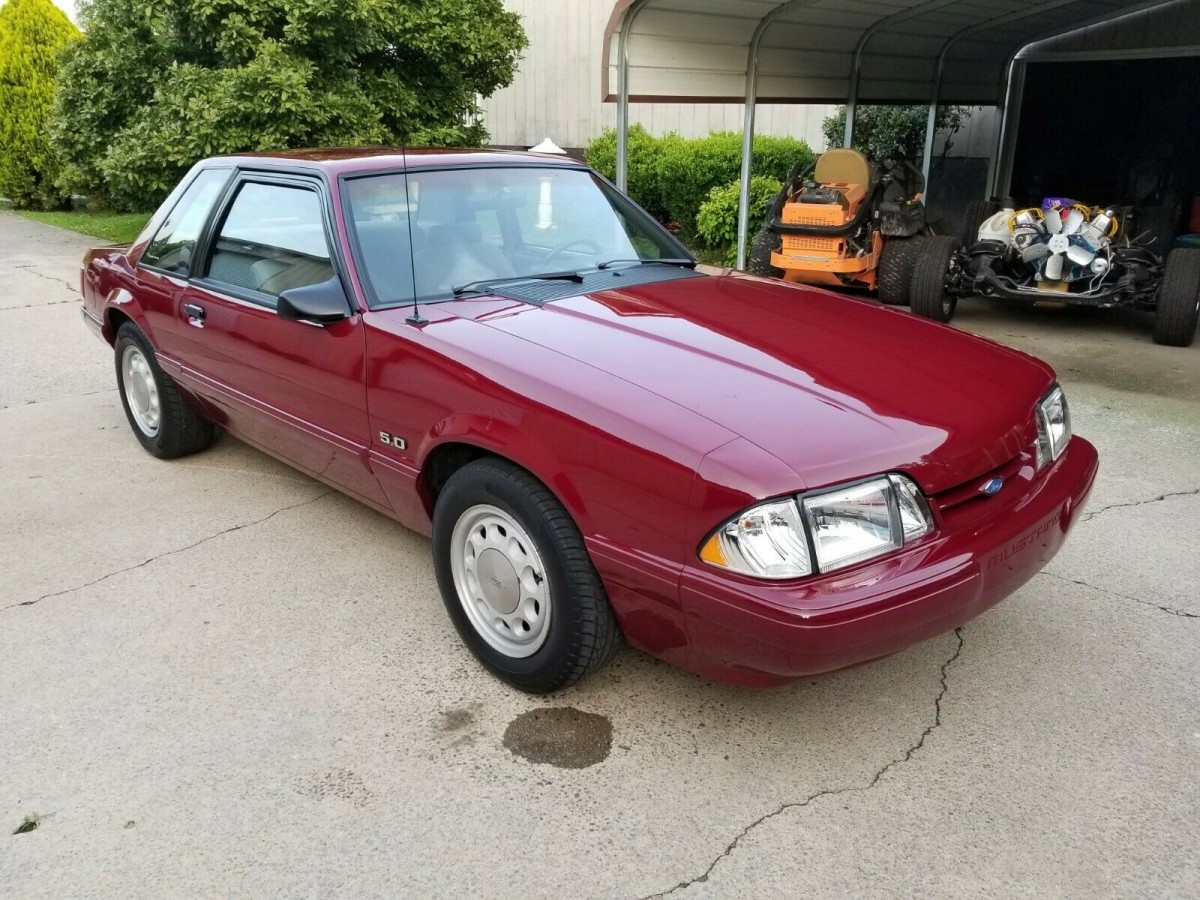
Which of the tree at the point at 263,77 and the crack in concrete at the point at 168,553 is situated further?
the tree at the point at 263,77

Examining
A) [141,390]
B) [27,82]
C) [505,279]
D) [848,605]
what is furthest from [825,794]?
[27,82]

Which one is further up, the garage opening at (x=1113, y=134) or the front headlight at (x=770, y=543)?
the garage opening at (x=1113, y=134)

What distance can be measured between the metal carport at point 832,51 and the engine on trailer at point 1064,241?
234cm

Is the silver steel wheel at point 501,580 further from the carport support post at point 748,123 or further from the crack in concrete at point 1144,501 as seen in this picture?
the carport support post at point 748,123

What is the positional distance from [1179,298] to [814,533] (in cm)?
621

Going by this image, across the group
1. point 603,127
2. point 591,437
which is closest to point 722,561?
point 591,437

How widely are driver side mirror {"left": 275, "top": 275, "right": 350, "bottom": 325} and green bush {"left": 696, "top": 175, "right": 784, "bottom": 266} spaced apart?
25.6 feet

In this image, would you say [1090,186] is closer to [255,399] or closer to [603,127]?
[603,127]

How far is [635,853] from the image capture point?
239 cm

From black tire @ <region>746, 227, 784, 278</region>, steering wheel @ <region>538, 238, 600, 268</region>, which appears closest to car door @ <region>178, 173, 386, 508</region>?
steering wheel @ <region>538, 238, 600, 268</region>

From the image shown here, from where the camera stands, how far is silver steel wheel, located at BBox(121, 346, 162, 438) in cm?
495

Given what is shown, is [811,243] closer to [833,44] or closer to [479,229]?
[833,44]

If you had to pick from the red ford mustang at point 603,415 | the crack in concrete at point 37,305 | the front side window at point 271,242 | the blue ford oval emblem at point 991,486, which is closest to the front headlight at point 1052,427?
the red ford mustang at point 603,415

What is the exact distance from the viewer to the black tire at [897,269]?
8.42 meters
